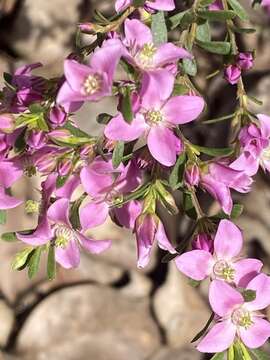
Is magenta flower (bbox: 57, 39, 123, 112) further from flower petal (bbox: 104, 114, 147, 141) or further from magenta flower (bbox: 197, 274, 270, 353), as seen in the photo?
magenta flower (bbox: 197, 274, 270, 353)

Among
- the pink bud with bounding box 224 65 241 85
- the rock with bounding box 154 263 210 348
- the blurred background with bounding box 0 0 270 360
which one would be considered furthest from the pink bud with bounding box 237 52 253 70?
the rock with bounding box 154 263 210 348

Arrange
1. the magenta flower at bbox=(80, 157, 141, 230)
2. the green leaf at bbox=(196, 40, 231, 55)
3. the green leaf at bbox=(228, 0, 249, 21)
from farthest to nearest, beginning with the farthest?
the green leaf at bbox=(228, 0, 249, 21), the green leaf at bbox=(196, 40, 231, 55), the magenta flower at bbox=(80, 157, 141, 230)

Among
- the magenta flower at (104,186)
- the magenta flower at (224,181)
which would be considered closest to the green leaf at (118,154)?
the magenta flower at (104,186)

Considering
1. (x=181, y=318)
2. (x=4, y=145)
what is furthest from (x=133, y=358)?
(x=4, y=145)

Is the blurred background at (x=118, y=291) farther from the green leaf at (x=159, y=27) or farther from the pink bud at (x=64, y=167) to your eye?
the pink bud at (x=64, y=167)

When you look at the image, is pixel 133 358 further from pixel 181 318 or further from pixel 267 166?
pixel 267 166

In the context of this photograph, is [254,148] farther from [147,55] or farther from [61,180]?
[61,180]

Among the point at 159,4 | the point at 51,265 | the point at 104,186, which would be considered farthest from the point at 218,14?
the point at 51,265
